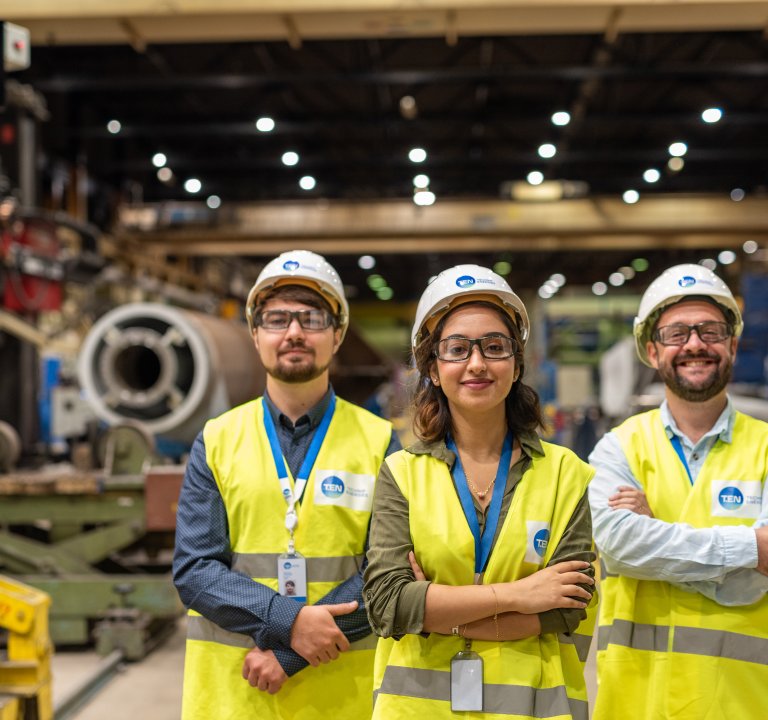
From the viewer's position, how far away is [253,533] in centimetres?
211

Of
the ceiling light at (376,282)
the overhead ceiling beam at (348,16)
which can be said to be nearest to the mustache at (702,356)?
the overhead ceiling beam at (348,16)

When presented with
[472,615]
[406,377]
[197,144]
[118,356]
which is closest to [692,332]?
[406,377]

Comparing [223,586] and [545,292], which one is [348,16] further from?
[545,292]

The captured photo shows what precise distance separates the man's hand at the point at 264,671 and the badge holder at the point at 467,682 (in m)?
0.51

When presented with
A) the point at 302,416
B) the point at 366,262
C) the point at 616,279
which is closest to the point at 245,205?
the point at 366,262

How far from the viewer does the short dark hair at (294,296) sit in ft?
7.54

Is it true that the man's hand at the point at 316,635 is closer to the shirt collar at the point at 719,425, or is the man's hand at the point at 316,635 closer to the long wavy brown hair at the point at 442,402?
the long wavy brown hair at the point at 442,402

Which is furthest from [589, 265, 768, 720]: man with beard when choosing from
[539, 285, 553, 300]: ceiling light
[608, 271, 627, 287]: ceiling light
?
[608, 271, 627, 287]: ceiling light

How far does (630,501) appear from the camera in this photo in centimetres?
207

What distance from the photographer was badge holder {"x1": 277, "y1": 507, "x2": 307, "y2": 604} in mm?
2082

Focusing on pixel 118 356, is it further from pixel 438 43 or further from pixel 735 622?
pixel 438 43

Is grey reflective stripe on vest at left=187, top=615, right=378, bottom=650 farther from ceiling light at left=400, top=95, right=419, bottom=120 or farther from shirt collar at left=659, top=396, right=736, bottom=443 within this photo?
ceiling light at left=400, top=95, right=419, bottom=120

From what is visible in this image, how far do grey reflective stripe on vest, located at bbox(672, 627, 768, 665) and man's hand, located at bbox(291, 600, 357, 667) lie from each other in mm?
854

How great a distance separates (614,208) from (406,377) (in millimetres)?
10273
